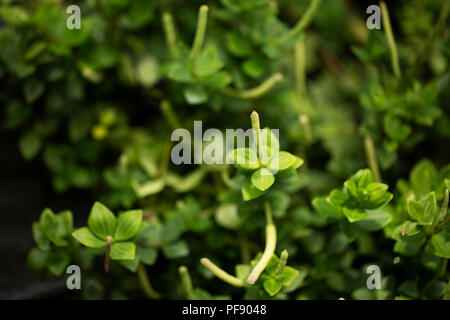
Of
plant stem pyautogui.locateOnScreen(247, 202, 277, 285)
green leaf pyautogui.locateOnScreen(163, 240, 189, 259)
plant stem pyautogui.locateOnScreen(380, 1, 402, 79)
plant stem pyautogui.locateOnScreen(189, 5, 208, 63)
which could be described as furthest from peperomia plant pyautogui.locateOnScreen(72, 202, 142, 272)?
plant stem pyautogui.locateOnScreen(380, 1, 402, 79)

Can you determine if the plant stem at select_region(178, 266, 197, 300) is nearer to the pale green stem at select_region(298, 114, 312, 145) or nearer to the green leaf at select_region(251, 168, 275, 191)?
the green leaf at select_region(251, 168, 275, 191)

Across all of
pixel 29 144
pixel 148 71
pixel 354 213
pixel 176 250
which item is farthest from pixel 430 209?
pixel 29 144

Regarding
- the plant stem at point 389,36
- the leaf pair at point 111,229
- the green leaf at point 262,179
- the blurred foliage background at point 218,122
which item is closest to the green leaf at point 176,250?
the blurred foliage background at point 218,122

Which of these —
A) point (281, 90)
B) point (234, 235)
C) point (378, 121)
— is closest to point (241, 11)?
point (281, 90)

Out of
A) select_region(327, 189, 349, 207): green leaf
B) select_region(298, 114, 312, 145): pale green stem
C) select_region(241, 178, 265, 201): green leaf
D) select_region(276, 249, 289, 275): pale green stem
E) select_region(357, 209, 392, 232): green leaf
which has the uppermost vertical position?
select_region(298, 114, 312, 145): pale green stem

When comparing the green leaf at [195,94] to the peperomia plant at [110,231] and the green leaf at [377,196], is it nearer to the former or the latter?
the peperomia plant at [110,231]

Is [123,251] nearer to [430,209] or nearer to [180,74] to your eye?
[180,74]

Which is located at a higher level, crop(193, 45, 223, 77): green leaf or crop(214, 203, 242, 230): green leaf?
crop(193, 45, 223, 77): green leaf

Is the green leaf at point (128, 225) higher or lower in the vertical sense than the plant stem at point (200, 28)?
lower
